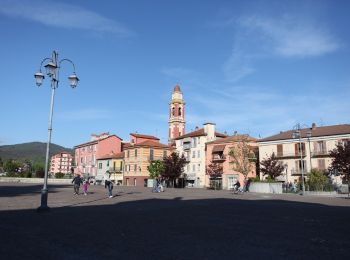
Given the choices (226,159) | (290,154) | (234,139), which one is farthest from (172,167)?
(290,154)

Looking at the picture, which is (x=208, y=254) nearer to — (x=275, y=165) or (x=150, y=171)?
(x=275, y=165)

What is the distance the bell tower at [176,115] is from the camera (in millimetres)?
90750

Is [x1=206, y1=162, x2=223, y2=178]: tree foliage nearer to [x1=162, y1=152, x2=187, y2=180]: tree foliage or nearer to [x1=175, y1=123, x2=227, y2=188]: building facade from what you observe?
[x1=162, y1=152, x2=187, y2=180]: tree foliage

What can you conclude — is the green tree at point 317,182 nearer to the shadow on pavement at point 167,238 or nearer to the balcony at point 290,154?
the balcony at point 290,154

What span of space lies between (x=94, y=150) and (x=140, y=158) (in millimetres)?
18285

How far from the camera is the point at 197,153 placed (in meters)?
68.4

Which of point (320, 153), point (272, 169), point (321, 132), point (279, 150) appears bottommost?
point (272, 169)

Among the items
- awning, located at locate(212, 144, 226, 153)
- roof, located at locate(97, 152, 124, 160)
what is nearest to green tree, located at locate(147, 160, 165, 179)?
awning, located at locate(212, 144, 226, 153)

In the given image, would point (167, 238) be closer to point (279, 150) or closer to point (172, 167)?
point (279, 150)

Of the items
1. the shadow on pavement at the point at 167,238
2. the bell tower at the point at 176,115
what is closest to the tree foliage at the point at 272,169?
the shadow on pavement at the point at 167,238

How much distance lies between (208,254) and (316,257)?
2088mm

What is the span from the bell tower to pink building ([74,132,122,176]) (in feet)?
41.8

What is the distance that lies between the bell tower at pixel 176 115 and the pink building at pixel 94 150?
1275cm

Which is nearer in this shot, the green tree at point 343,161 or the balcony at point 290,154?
the green tree at point 343,161
